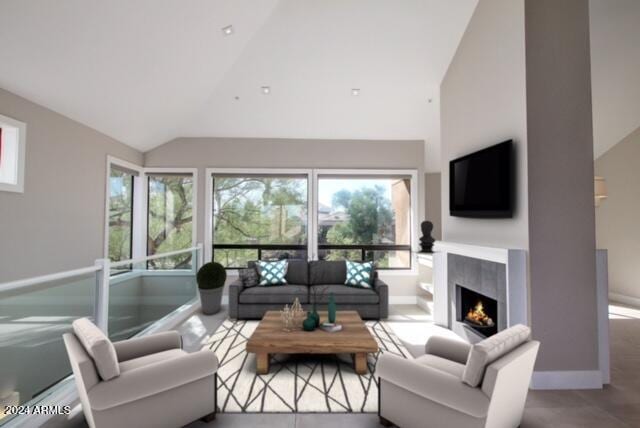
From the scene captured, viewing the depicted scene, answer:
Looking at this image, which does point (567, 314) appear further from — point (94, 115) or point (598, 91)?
point (94, 115)

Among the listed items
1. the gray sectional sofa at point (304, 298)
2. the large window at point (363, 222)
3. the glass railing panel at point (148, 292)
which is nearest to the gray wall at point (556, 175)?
the gray sectional sofa at point (304, 298)

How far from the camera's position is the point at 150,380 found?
1.91m

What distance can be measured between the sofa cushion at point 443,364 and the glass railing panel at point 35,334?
8.76ft

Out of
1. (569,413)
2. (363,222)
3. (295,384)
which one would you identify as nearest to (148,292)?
(295,384)

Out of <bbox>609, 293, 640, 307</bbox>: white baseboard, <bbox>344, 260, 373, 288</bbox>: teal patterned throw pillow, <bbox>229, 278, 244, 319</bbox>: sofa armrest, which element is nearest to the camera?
<bbox>229, 278, 244, 319</bbox>: sofa armrest

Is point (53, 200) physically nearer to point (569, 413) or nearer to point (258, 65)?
point (258, 65)

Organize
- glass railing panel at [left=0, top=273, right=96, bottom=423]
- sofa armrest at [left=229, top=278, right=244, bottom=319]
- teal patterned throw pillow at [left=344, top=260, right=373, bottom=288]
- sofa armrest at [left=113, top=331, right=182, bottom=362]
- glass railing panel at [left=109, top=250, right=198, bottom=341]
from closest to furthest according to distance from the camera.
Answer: glass railing panel at [left=0, top=273, right=96, bottom=423] < sofa armrest at [left=113, top=331, right=182, bottom=362] < glass railing panel at [left=109, top=250, right=198, bottom=341] < sofa armrest at [left=229, top=278, right=244, bottom=319] < teal patterned throw pillow at [left=344, top=260, right=373, bottom=288]

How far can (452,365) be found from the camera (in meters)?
2.25

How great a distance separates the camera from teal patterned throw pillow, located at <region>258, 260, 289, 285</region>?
15.8 feet

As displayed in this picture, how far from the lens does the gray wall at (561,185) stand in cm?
271

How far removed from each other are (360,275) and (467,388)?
3.07 metres

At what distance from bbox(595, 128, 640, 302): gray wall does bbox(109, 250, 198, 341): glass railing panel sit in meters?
7.08

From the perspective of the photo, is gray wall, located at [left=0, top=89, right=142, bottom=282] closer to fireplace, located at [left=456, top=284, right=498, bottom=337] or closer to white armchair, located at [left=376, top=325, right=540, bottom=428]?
white armchair, located at [left=376, top=325, right=540, bottom=428]

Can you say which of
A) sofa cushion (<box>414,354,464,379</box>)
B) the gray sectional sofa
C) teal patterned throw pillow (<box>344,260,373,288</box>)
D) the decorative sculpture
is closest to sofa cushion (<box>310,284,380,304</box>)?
the gray sectional sofa
